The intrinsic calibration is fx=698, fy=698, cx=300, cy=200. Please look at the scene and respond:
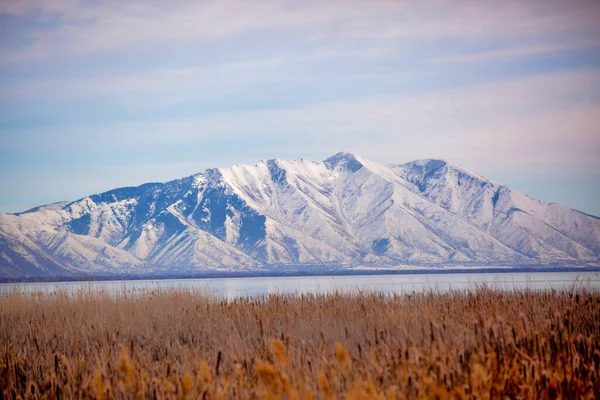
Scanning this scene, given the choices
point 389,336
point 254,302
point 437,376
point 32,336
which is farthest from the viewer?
point 254,302

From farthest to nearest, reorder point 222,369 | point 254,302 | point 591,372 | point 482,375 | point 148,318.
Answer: point 254,302 → point 148,318 → point 222,369 → point 591,372 → point 482,375

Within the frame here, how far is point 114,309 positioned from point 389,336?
10634 millimetres

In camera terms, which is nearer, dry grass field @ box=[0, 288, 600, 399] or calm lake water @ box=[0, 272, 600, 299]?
dry grass field @ box=[0, 288, 600, 399]

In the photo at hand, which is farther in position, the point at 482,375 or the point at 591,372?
the point at 591,372

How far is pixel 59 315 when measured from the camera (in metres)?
19.5

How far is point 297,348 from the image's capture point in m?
10.6

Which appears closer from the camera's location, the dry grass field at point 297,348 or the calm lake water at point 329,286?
the dry grass field at point 297,348

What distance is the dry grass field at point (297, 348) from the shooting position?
7.34 meters

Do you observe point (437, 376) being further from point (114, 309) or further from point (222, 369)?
point (114, 309)

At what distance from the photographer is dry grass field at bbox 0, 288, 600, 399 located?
7.34m

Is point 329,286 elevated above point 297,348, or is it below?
below

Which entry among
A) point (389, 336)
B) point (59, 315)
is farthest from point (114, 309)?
point (389, 336)

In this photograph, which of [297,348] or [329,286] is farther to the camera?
[329,286]

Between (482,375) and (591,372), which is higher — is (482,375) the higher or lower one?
the higher one
